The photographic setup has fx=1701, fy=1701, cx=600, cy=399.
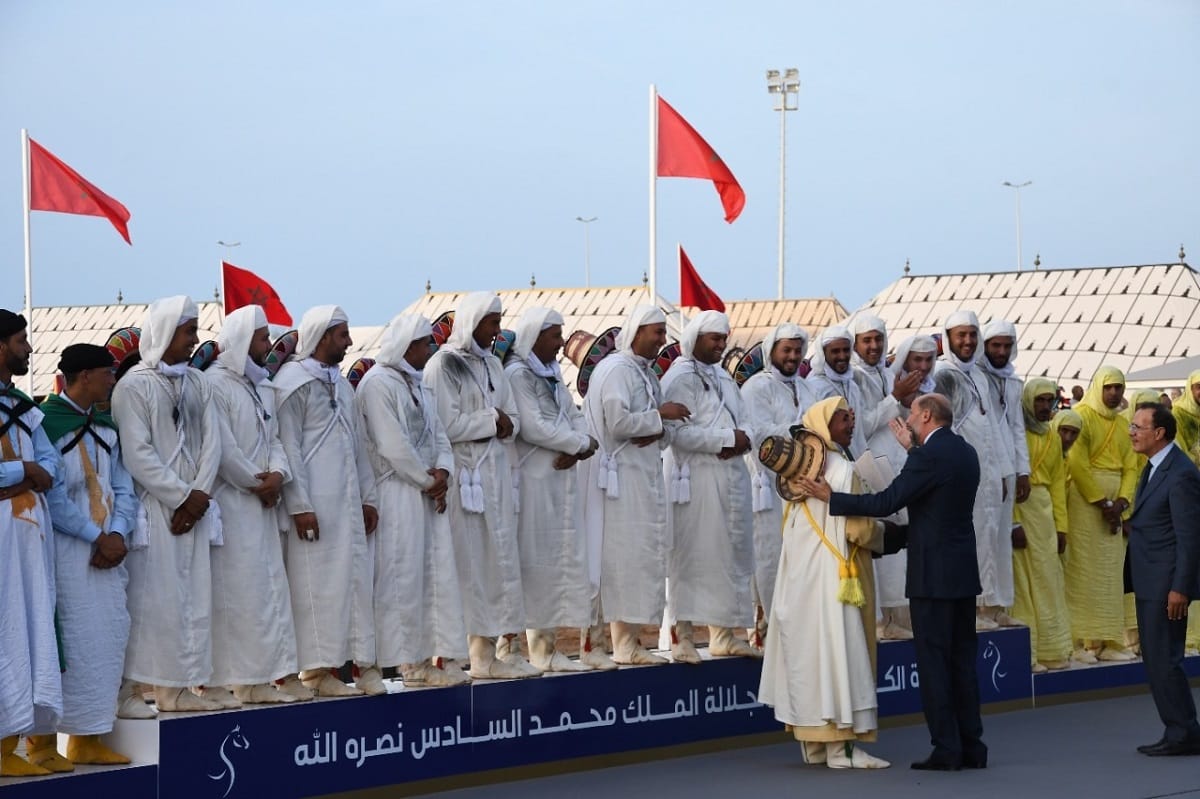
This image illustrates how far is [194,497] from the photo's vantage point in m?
7.31

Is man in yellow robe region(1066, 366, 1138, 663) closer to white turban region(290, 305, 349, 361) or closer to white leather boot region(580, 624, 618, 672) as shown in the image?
white leather boot region(580, 624, 618, 672)

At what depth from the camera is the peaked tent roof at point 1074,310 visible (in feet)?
107

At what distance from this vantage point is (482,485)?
8.71 m

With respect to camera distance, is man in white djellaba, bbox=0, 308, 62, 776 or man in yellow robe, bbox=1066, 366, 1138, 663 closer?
man in white djellaba, bbox=0, 308, 62, 776

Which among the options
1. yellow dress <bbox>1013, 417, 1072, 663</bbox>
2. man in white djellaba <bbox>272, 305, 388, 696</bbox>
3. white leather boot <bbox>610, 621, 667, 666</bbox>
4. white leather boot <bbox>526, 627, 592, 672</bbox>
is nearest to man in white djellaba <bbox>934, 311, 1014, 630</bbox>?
yellow dress <bbox>1013, 417, 1072, 663</bbox>

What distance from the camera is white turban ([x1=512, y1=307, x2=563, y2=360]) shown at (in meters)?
9.19

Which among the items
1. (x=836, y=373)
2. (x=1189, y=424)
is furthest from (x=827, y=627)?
(x=1189, y=424)

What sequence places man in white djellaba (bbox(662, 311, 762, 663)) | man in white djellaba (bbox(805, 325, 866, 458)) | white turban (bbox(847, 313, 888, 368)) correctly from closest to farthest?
man in white djellaba (bbox(662, 311, 762, 663))
man in white djellaba (bbox(805, 325, 866, 458))
white turban (bbox(847, 313, 888, 368))

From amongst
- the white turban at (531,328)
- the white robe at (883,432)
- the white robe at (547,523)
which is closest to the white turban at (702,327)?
the white turban at (531,328)

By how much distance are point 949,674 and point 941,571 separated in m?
0.52

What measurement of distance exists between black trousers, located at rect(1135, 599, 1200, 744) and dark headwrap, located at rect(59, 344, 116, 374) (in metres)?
5.39

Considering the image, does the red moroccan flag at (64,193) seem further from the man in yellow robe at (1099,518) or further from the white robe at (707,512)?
the man in yellow robe at (1099,518)

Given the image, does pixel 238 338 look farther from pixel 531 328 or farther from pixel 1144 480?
pixel 1144 480

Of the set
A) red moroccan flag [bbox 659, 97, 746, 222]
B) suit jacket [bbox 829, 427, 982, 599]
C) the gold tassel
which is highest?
red moroccan flag [bbox 659, 97, 746, 222]
